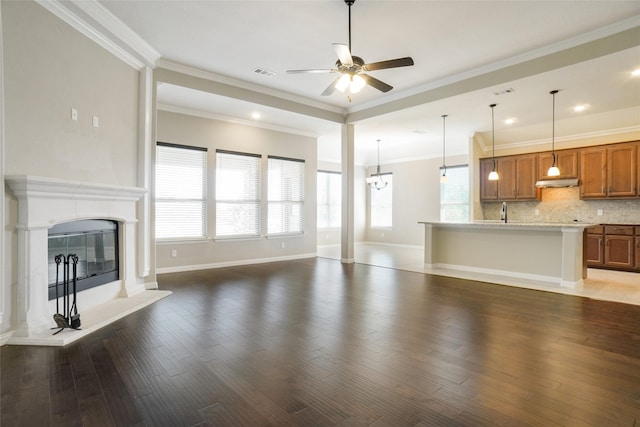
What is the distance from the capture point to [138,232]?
4711mm

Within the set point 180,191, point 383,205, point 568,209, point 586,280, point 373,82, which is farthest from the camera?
point 383,205

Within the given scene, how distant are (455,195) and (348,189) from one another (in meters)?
4.17

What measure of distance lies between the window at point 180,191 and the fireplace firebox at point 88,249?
1937 mm

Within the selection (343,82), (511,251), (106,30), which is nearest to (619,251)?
(511,251)

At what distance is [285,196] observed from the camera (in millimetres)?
8094

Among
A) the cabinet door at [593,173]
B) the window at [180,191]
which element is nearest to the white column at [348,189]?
the window at [180,191]

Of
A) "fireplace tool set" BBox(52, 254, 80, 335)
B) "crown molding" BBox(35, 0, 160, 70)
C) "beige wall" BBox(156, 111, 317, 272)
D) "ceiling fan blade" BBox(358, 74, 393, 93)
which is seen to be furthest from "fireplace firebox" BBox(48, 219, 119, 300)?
"ceiling fan blade" BBox(358, 74, 393, 93)

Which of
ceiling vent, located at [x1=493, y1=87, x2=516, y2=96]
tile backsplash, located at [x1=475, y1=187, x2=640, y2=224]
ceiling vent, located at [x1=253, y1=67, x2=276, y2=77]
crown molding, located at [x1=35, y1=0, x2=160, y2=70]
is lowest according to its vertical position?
tile backsplash, located at [x1=475, y1=187, x2=640, y2=224]

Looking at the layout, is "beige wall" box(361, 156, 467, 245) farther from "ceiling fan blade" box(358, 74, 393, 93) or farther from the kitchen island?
"ceiling fan blade" box(358, 74, 393, 93)

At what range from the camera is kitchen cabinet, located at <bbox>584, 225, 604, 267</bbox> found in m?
6.94

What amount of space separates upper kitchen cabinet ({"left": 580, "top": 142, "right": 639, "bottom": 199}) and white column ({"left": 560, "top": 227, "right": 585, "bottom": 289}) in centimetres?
271

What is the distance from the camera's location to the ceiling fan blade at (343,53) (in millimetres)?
3183

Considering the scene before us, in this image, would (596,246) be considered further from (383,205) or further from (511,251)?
(383,205)

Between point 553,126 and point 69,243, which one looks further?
point 553,126
